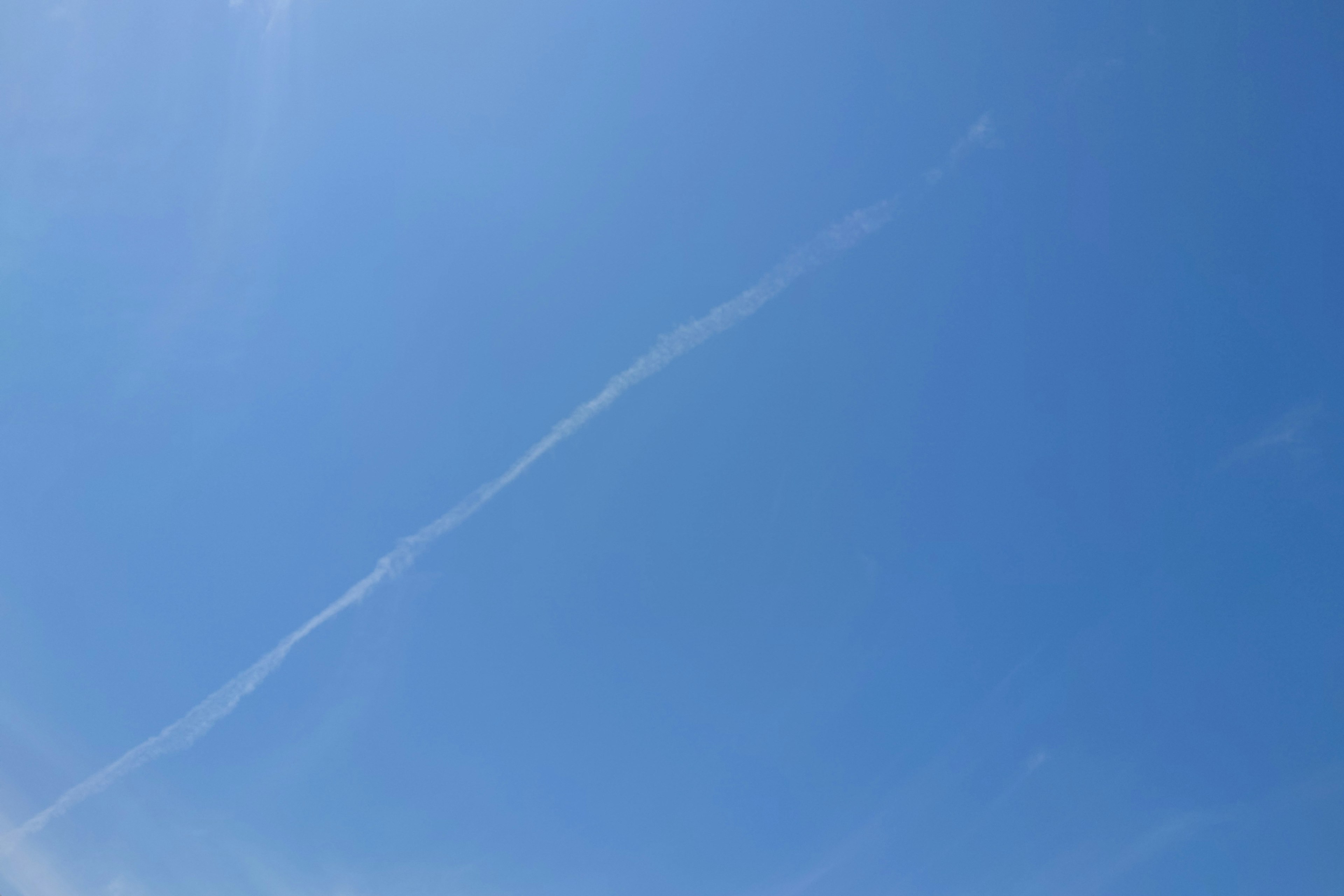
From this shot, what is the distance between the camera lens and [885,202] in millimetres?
20094

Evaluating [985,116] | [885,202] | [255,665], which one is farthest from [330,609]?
[985,116]

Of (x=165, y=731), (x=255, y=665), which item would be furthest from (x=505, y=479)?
(x=165, y=731)

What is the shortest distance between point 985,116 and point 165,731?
25572mm

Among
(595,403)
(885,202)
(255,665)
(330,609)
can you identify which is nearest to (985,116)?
(885,202)

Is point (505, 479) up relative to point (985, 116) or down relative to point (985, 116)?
down

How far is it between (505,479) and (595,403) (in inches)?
116

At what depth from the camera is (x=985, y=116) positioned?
2002 cm

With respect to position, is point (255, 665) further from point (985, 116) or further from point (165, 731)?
point (985, 116)

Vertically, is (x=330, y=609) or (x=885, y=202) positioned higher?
(x=885, y=202)

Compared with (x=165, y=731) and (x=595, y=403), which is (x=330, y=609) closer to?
(x=165, y=731)

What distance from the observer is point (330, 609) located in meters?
20.3

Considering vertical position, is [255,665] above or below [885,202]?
below

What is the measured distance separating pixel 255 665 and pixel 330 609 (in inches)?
90.4

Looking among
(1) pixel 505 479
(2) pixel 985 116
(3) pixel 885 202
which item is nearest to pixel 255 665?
(1) pixel 505 479
